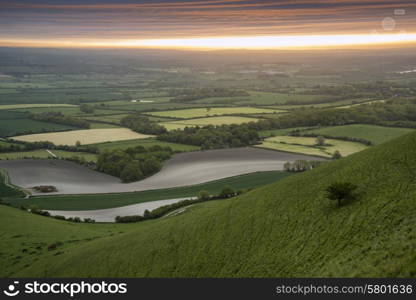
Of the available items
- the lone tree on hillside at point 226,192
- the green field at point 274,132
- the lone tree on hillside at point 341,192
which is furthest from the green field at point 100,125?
the lone tree on hillside at point 341,192

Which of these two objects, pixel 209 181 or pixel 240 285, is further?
pixel 209 181

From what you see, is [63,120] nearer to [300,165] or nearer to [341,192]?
[300,165]

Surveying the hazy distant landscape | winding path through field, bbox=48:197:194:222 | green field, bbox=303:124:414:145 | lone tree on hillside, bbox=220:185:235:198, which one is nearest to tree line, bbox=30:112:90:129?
the hazy distant landscape

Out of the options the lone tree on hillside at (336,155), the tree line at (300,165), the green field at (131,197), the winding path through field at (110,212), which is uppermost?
the lone tree on hillside at (336,155)

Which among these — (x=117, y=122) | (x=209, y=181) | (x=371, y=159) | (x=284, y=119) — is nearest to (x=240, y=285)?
(x=371, y=159)

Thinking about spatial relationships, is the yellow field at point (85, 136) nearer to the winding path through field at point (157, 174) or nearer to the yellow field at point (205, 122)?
the yellow field at point (205, 122)

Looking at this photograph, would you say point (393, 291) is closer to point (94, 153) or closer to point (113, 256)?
point (113, 256)

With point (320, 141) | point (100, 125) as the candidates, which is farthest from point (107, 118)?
point (320, 141)
